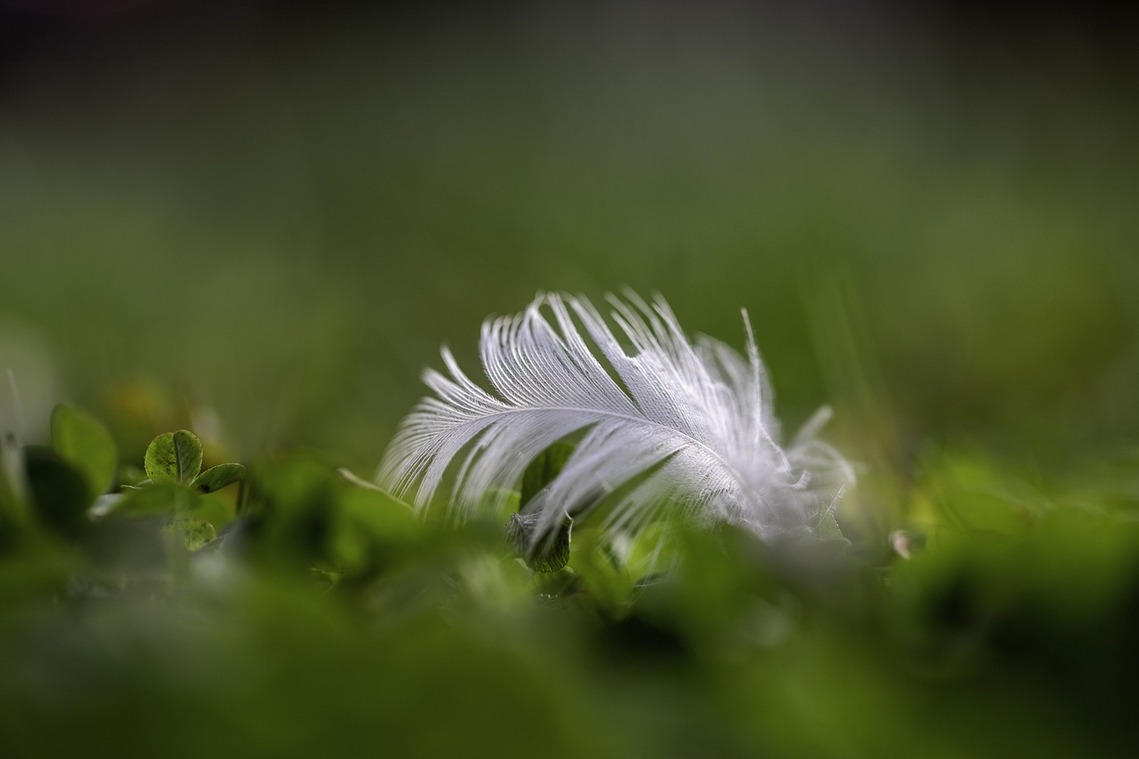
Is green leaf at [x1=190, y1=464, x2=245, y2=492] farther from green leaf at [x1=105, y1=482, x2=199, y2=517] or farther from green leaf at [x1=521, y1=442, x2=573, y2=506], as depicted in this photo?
green leaf at [x1=521, y1=442, x2=573, y2=506]

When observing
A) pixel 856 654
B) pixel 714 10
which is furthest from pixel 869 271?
pixel 856 654

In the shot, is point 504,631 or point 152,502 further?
point 152,502

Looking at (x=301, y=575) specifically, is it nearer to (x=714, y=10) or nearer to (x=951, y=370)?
(x=951, y=370)

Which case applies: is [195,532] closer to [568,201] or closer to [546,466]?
[546,466]

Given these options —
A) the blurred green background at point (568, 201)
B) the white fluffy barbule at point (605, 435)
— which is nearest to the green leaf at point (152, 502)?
the white fluffy barbule at point (605, 435)

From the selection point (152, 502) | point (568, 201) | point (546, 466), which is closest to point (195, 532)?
point (152, 502)

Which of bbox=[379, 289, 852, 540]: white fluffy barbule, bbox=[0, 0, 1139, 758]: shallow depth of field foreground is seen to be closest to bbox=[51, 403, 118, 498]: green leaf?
bbox=[0, 0, 1139, 758]: shallow depth of field foreground
